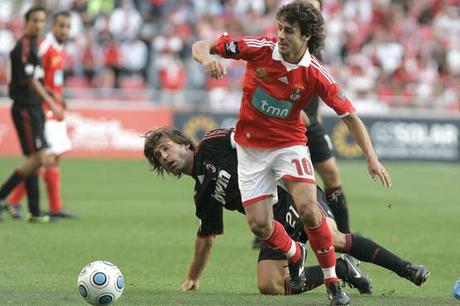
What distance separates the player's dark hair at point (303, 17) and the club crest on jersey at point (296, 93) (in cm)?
36

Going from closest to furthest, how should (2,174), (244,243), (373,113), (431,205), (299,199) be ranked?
(299,199), (244,243), (431,205), (2,174), (373,113)

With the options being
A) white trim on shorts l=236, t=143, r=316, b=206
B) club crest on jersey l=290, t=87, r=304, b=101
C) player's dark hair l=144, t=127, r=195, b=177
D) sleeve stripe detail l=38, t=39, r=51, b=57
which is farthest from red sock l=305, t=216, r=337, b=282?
sleeve stripe detail l=38, t=39, r=51, b=57

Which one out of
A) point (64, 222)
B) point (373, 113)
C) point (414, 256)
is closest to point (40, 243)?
point (64, 222)

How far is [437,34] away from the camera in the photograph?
27.6 m

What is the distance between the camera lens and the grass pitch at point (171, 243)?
743cm

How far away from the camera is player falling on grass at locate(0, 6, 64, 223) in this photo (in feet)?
38.9

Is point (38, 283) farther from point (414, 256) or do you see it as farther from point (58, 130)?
point (58, 130)

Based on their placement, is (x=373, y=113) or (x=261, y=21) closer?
(x=373, y=113)

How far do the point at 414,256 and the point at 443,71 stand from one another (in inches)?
684

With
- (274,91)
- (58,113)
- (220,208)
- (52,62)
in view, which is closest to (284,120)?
(274,91)

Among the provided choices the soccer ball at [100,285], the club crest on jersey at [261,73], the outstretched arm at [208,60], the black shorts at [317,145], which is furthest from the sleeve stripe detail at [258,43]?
the black shorts at [317,145]

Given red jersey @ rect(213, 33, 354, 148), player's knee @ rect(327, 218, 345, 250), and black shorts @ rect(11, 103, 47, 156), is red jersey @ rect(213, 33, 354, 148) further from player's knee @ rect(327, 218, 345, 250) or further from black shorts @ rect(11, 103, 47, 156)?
black shorts @ rect(11, 103, 47, 156)

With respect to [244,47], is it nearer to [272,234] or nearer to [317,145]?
[272,234]

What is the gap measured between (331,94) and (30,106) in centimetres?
598
